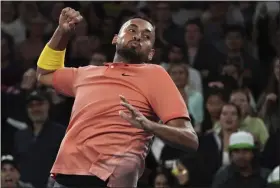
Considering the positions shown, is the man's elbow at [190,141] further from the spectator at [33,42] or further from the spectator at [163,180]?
the spectator at [33,42]

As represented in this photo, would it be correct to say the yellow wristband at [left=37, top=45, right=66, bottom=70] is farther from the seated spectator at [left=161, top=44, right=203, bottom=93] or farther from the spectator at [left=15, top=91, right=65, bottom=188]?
the seated spectator at [left=161, top=44, right=203, bottom=93]

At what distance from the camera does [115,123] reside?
3711 millimetres

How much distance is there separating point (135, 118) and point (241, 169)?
3.09 metres

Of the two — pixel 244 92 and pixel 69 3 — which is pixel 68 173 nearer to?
pixel 244 92

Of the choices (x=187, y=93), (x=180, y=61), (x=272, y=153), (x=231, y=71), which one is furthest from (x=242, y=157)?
(x=180, y=61)

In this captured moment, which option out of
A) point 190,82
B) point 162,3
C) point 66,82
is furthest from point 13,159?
point 66,82

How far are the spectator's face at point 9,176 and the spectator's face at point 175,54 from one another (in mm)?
1945

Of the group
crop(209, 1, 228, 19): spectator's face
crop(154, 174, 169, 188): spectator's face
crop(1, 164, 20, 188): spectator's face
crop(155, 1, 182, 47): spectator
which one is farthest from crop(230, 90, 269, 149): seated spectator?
crop(1, 164, 20, 188): spectator's face

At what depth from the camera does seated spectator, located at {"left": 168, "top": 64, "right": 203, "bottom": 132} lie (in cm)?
723

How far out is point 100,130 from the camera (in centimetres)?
370

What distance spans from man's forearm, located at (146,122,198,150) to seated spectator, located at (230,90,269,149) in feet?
10.8

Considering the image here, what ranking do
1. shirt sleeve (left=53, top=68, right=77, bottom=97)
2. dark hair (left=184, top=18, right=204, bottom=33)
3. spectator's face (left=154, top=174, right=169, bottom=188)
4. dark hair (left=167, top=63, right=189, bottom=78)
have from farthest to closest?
dark hair (left=184, top=18, right=204, bottom=33), dark hair (left=167, top=63, right=189, bottom=78), spectator's face (left=154, top=174, right=169, bottom=188), shirt sleeve (left=53, top=68, right=77, bottom=97)

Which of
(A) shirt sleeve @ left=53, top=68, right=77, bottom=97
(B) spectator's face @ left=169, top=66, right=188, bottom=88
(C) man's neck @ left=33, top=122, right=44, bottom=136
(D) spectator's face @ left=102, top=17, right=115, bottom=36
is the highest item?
(A) shirt sleeve @ left=53, top=68, right=77, bottom=97

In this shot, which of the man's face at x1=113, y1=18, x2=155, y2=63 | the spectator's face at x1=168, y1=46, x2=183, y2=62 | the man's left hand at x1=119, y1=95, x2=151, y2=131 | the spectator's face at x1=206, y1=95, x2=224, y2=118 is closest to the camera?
the man's left hand at x1=119, y1=95, x2=151, y2=131
